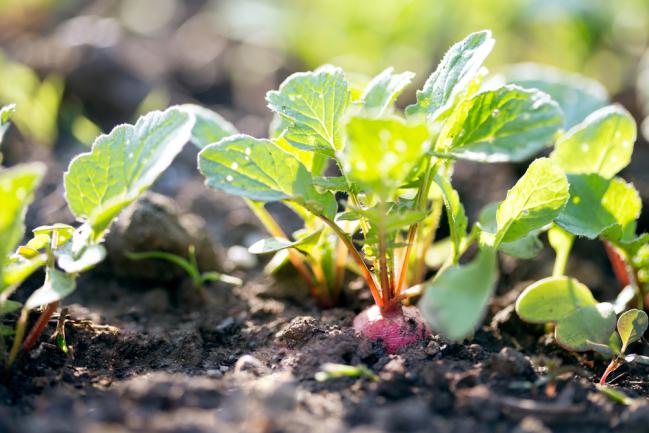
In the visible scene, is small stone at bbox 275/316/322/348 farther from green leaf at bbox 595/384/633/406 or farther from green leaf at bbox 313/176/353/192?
green leaf at bbox 595/384/633/406

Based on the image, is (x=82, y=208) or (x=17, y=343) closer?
(x=17, y=343)

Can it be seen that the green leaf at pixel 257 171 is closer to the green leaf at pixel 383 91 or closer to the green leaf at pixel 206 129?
the green leaf at pixel 383 91

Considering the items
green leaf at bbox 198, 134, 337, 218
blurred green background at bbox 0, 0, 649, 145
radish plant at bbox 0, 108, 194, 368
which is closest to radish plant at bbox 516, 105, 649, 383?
green leaf at bbox 198, 134, 337, 218

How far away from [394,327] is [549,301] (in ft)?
1.32

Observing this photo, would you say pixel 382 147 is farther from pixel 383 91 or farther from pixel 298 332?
pixel 298 332

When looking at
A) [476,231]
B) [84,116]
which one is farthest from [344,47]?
[476,231]

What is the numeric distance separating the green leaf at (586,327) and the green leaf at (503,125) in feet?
1.44

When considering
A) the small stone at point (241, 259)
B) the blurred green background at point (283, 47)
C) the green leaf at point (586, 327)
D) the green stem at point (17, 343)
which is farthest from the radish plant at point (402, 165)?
the blurred green background at point (283, 47)

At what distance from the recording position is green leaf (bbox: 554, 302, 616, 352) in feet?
5.49

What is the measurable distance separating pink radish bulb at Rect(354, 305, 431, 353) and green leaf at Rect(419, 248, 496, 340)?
36 cm

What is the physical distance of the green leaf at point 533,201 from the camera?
5.05ft

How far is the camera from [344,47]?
392 cm

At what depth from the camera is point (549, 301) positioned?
1.75 m

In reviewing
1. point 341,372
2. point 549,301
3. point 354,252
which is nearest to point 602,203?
point 549,301
